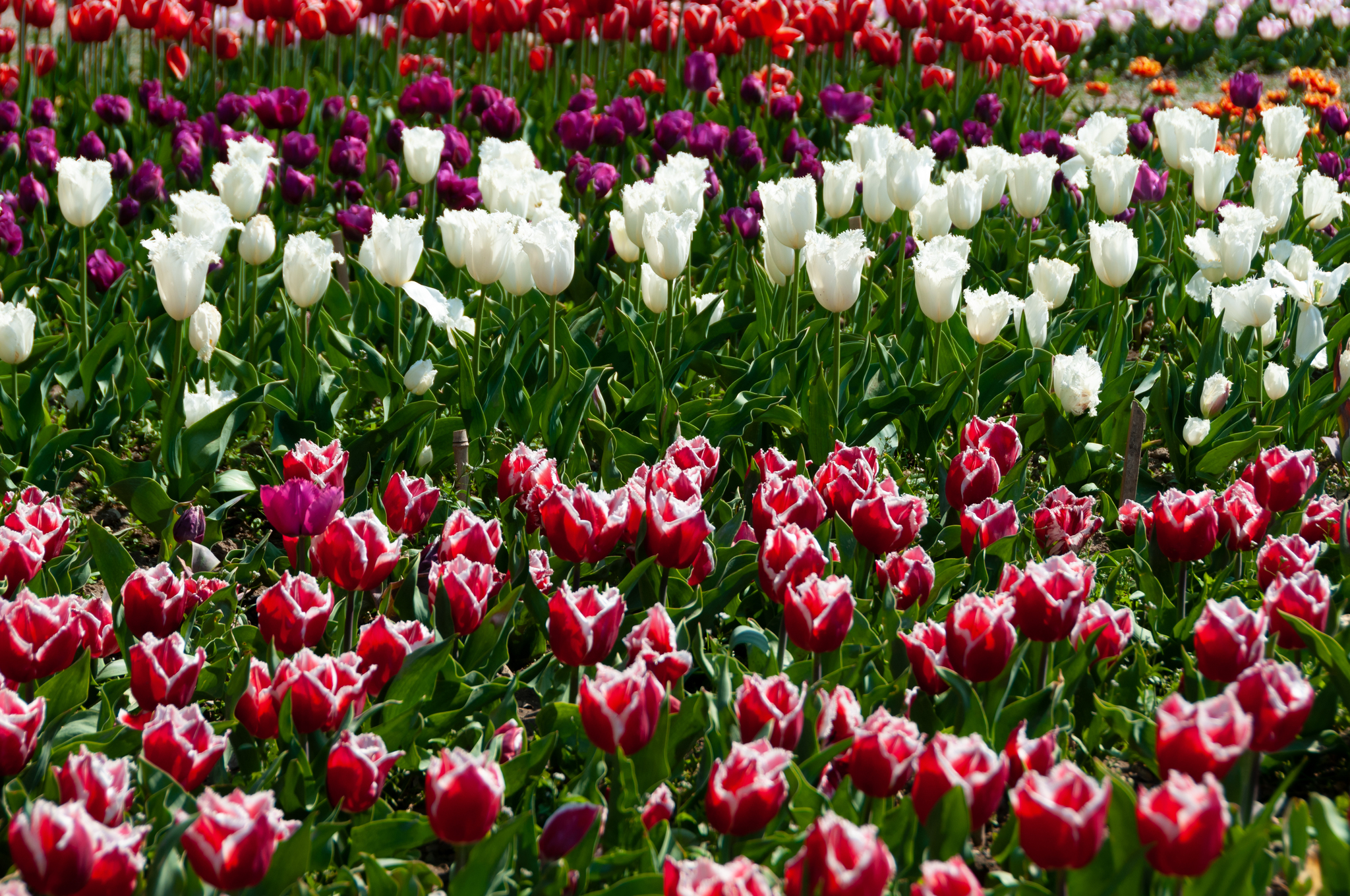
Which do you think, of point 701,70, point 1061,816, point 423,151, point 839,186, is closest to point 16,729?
point 1061,816

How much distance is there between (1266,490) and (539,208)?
6.76ft

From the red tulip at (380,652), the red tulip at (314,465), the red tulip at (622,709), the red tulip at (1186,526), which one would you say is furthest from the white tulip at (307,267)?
the red tulip at (1186,526)

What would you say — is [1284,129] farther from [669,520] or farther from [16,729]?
[16,729]

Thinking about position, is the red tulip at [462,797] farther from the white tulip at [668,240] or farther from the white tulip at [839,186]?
the white tulip at [839,186]

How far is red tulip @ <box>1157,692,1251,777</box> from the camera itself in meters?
1.61

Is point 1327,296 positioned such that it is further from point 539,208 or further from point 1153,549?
point 539,208

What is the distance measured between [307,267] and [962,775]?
7.28 feet

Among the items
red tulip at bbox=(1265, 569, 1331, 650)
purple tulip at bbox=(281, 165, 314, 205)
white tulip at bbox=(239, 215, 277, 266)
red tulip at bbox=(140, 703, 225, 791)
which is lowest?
purple tulip at bbox=(281, 165, 314, 205)

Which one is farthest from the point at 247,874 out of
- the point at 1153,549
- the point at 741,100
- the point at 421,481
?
the point at 741,100

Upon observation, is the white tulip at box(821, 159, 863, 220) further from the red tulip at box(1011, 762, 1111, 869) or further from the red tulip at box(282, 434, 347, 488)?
the red tulip at box(1011, 762, 1111, 869)

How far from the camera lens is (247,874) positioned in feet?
5.00

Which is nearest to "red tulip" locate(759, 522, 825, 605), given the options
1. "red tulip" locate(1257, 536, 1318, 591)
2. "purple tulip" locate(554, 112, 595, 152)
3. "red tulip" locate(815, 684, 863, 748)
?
"red tulip" locate(815, 684, 863, 748)

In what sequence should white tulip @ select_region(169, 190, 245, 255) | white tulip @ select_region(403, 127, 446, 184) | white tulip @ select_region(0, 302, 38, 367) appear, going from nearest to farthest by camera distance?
white tulip @ select_region(0, 302, 38, 367) < white tulip @ select_region(169, 190, 245, 255) < white tulip @ select_region(403, 127, 446, 184)

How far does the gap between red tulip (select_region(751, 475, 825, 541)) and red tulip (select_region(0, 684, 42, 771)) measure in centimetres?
116
